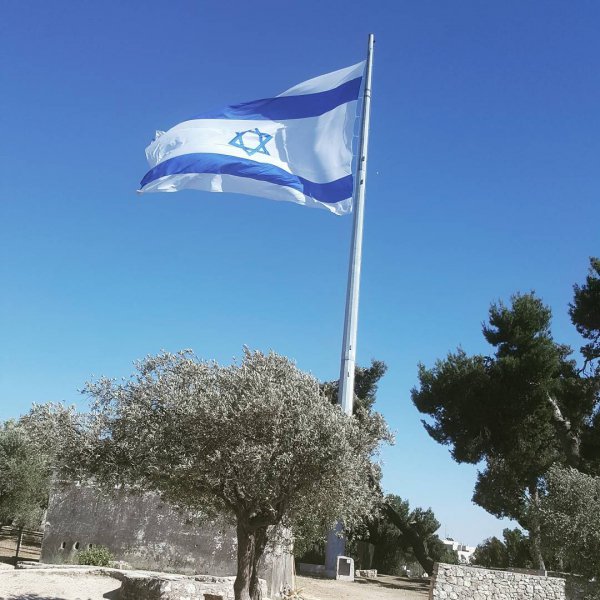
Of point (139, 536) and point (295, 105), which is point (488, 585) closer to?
point (139, 536)

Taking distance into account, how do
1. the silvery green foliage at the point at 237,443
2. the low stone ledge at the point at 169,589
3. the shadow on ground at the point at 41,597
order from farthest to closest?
1. the shadow on ground at the point at 41,597
2. the low stone ledge at the point at 169,589
3. the silvery green foliage at the point at 237,443

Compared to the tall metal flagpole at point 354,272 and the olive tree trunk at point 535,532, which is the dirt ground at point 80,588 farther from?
the tall metal flagpole at point 354,272

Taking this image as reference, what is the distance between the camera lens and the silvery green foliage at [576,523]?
2300 cm

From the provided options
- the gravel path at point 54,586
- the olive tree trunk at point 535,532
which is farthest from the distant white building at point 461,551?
the gravel path at point 54,586

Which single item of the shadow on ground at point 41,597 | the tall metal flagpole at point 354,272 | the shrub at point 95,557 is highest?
the tall metal flagpole at point 354,272

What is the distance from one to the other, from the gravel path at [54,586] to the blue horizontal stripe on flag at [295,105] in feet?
49.4

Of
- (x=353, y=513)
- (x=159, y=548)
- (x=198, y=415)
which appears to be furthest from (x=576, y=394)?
(x=198, y=415)

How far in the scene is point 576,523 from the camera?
75.9 feet

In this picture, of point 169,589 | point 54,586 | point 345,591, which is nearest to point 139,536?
point 54,586

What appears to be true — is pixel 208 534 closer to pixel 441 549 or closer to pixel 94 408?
pixel 94 408

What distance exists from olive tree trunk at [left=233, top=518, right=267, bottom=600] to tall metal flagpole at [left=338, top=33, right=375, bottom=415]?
6.12m

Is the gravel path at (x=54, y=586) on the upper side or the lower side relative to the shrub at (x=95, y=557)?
lower

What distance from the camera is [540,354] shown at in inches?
1383

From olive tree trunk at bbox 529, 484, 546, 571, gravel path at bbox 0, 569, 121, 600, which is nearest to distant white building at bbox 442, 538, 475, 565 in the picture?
olive tree trunk at bbox 529, 484, 546, 571
